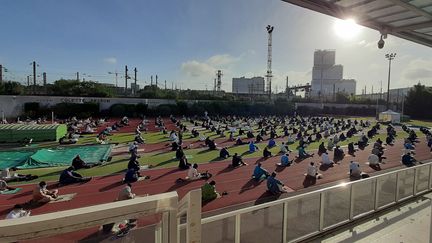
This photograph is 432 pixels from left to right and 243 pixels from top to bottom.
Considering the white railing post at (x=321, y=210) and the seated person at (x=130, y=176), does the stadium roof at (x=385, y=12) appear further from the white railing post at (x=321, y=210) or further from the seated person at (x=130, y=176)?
the seated person at (x=130, y=176)

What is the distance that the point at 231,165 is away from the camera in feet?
54.4

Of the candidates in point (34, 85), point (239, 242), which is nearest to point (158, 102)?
point (34, 85)

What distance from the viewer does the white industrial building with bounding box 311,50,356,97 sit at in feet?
435

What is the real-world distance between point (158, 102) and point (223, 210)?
44085 mm

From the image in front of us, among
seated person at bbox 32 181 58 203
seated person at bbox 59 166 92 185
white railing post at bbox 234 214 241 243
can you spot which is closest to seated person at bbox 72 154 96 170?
seated person at bbox 59 166 92 185

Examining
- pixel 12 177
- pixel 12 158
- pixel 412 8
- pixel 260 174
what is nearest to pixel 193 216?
pixel 412 8

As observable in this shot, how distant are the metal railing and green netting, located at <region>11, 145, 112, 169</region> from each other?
14096 millimetres

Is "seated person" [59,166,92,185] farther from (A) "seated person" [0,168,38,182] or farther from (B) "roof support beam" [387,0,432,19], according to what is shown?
(B) "roof support beam" [387,0,432,19]

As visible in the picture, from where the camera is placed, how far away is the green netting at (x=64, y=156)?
52.9ft

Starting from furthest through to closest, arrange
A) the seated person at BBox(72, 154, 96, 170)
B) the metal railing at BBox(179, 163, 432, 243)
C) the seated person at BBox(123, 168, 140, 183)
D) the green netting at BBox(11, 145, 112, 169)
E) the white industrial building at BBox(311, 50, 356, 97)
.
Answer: the white industrial building at BBox(311, 50, 356, 97) → the green netting at BBox(11, 145, 112, 169) → the seated person at BBox(72, 154, 96, 170) → the seated person at BBox(123, 168, 140, 183) → the metal railing at BBox(179, 163, 432, 243)

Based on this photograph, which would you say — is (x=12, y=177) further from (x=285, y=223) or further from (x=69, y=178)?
(x=285, y=223)

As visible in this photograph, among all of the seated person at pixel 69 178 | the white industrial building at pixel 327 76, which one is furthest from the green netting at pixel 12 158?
the white industrial building at pixel 327 76

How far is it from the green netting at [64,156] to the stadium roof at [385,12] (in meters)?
16.1

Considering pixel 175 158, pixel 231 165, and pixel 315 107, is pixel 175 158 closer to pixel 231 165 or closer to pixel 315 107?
pixel 231 165
